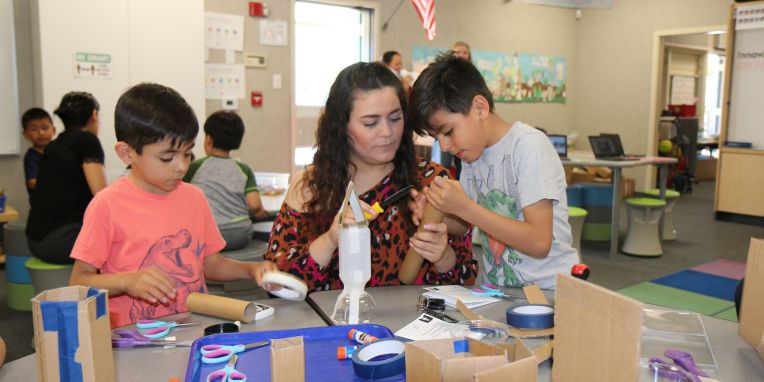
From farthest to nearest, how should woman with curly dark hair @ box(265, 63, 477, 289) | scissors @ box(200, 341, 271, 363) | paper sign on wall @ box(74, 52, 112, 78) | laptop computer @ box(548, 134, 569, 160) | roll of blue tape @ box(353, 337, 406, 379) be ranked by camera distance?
1. laptop computer @ box(548, 134, 569, 160)
2. paper sign on wall @ box(74, 52, 112, 78)
3. woman with curly dark hair @ box(265, 63, 477, 289)
4. scissors @ box(200, 341, 271, 363)
5. roll of blue tape @ box(353, 337, 406, 379)

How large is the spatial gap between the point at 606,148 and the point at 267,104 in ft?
10.5

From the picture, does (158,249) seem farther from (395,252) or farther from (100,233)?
(395,252)

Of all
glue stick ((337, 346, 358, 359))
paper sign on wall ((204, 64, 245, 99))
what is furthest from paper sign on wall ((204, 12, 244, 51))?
glue stick ((337, 346, 358, 359))

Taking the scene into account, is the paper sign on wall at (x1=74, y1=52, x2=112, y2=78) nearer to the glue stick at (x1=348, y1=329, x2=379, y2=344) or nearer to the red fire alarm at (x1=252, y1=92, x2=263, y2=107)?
the red fire alarm at (x1=252, y1=92, x2=263, y2=107)

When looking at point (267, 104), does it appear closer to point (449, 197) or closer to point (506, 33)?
point (506, 33)

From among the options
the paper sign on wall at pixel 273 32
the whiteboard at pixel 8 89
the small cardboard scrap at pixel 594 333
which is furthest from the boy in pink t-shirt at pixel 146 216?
the paper sign on wall at pixel 273 32

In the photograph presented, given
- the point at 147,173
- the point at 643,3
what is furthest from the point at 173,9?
the point at 643,3

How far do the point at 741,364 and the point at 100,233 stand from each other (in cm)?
140

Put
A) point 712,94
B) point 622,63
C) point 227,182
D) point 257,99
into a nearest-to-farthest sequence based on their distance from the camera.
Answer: point 227,182, point 257,99, point 622,63, point 712,94

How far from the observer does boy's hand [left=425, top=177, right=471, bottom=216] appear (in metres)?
1.42

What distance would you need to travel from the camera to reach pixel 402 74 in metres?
5.71

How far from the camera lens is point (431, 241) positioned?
1.47 metres

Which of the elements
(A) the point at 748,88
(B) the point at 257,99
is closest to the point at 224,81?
(B) the point at 257,99

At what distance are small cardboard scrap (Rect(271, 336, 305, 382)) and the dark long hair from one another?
0.91 m
